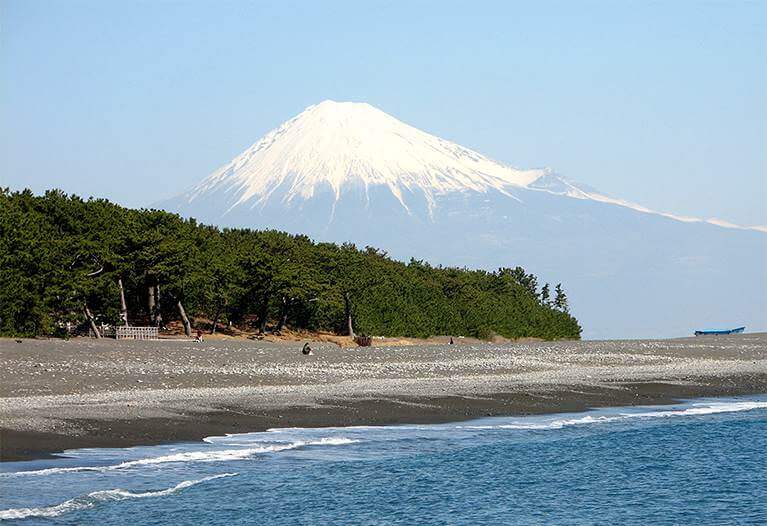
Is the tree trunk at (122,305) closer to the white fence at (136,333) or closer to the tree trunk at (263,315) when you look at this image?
the white fence at (136,333)

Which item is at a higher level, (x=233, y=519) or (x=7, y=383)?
(x=7, y=383)

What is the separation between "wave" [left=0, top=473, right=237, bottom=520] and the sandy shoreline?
13.2 feet

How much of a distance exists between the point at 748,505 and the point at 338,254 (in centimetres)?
8303

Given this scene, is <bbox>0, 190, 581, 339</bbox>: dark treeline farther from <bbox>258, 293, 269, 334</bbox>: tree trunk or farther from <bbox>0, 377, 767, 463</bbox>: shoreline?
<bbox>0, 377, 767, 463</bbox>: shoreline

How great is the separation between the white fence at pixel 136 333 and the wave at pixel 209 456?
140ft

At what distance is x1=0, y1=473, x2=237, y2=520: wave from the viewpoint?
23.0m

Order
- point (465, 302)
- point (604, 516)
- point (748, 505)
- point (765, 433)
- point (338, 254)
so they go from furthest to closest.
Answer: point (465, 302) < point (338, 254) < point (765, 433) < point (748, 505) < point (604, 516)

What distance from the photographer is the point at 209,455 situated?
101ft

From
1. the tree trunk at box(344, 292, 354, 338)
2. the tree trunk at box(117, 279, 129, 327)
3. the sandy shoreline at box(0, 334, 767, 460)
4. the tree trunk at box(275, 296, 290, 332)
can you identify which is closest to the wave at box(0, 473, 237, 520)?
the sandy shoreline at box(0, 334, 767, 460)

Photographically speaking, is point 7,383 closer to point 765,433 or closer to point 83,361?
point 83,361

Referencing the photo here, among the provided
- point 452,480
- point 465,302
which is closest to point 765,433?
point 452,480

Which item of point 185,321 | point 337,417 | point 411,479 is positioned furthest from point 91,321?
point 411,479

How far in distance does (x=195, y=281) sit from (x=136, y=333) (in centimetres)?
1021

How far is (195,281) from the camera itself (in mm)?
85562
